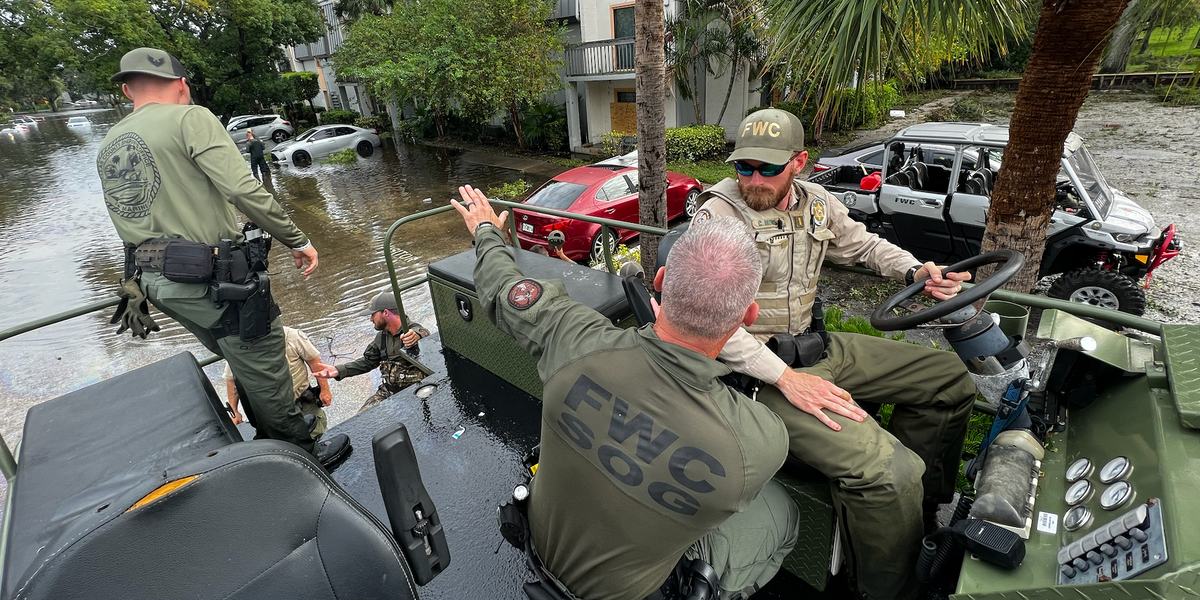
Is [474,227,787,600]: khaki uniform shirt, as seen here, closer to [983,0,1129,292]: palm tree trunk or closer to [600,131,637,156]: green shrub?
[983,0,1129,292]: palm tree trunk

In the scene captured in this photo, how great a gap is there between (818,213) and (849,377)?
68cm

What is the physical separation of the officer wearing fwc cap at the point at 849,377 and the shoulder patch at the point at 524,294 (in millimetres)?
670

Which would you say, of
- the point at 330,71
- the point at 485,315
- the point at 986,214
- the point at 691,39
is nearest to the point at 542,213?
the point at 485,315

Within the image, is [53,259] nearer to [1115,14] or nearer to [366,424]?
[366,424]

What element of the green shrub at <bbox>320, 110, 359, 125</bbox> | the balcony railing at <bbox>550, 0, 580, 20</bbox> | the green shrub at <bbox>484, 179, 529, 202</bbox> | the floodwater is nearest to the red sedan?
the floodwater

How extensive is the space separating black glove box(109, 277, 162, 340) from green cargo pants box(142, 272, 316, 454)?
4.0 inches

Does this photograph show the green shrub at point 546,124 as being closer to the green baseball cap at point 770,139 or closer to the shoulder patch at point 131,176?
the shoulder patch at point 131,176

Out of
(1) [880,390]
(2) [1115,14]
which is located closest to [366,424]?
(1) [880,390]

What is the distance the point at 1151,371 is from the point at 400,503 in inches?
77.2

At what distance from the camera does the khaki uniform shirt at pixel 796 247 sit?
2367mm

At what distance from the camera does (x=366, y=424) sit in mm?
3355

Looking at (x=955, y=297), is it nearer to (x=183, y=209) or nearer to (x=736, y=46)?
(x=183, y=209)

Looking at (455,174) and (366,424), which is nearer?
(366,424)

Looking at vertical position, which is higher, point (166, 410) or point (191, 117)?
point (191, 117)
